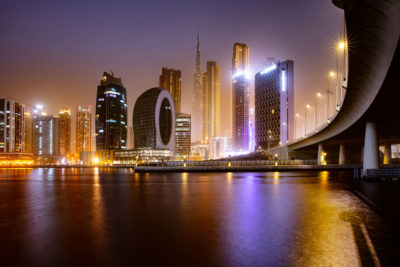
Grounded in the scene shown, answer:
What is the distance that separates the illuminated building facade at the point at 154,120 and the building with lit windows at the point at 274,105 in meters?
58.7

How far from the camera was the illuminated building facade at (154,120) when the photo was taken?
17232cm

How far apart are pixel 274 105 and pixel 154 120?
74.3 m

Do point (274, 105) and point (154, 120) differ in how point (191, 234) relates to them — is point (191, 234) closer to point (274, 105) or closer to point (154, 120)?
point (154, 120)

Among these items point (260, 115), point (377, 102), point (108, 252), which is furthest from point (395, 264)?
point (260, 115)

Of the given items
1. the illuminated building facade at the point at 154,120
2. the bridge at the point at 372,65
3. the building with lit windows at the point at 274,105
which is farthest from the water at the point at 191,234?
the illuminated building facade at the point at 154,120

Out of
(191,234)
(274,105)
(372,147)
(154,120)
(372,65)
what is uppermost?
(274,105)

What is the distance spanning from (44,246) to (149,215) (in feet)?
22.6

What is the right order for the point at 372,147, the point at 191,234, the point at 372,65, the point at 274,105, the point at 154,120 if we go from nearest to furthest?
the point at 191,234, the point at 372,65, the point at 372,147, the point at 154,120, the point at 274,105

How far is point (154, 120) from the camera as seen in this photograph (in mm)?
171125

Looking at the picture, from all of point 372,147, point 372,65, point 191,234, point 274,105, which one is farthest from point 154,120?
point 191,234

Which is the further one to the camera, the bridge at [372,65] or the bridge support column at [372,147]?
the bridge support column at [372,147]

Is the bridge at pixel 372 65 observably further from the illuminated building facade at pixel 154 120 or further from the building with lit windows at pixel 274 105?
the illuminated building facade at pixel 154 120

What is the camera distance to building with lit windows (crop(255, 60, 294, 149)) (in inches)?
6486

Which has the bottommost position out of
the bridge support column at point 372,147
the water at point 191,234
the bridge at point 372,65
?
the water at point 191,234
